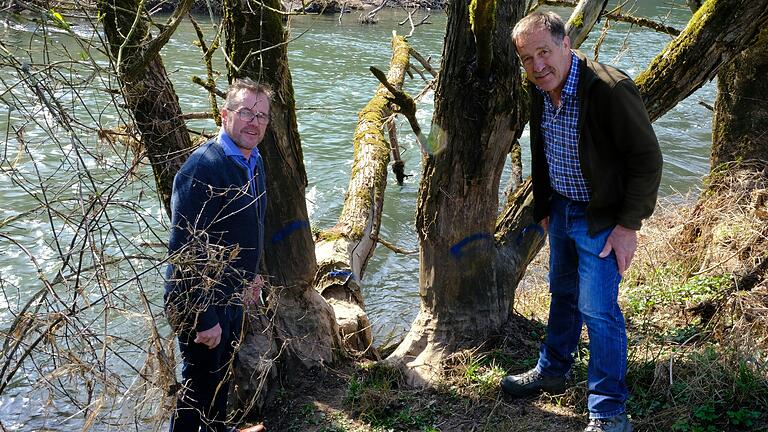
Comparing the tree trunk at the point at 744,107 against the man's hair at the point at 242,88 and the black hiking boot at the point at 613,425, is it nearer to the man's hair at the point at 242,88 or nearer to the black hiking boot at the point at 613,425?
the black hiking boot at the point at 613,425

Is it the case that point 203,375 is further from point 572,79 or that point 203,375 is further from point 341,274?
point 572,79

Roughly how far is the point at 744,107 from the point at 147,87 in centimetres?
500

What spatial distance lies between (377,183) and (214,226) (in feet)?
9.19

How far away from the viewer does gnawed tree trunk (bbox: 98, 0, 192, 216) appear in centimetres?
396

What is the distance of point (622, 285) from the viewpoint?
5.93m

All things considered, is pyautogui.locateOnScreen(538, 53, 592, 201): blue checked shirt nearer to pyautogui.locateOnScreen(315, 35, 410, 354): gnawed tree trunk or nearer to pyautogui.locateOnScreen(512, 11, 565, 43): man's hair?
pyautogui.locateOnScreen(512, 11, 565, 43): man's hair

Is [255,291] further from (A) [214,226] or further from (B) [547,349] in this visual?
(B) [547,349]

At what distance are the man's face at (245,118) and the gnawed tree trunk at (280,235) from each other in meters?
0.51

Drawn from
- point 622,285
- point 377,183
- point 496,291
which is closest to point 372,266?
point 377,183

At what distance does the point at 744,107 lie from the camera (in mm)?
6250

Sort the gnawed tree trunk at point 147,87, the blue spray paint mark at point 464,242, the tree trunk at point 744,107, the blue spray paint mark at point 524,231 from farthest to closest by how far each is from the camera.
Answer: the tree trunk at point 744,107 < the blue spray paint mark at point 524,231 < the blue spray paint mark at point 464,242 < the gnawed tree trunk at point 147,87

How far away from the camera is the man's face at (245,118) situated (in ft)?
11.8

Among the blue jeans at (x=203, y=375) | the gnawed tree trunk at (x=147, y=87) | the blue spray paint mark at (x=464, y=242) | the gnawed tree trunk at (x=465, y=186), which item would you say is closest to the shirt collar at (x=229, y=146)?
the gnawed tree trunk at (x=147, y=87)

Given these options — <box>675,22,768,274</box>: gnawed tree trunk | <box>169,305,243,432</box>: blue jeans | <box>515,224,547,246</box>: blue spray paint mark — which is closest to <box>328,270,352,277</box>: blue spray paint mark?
<box>515,224,547,246</box>: blue spray paint mark
